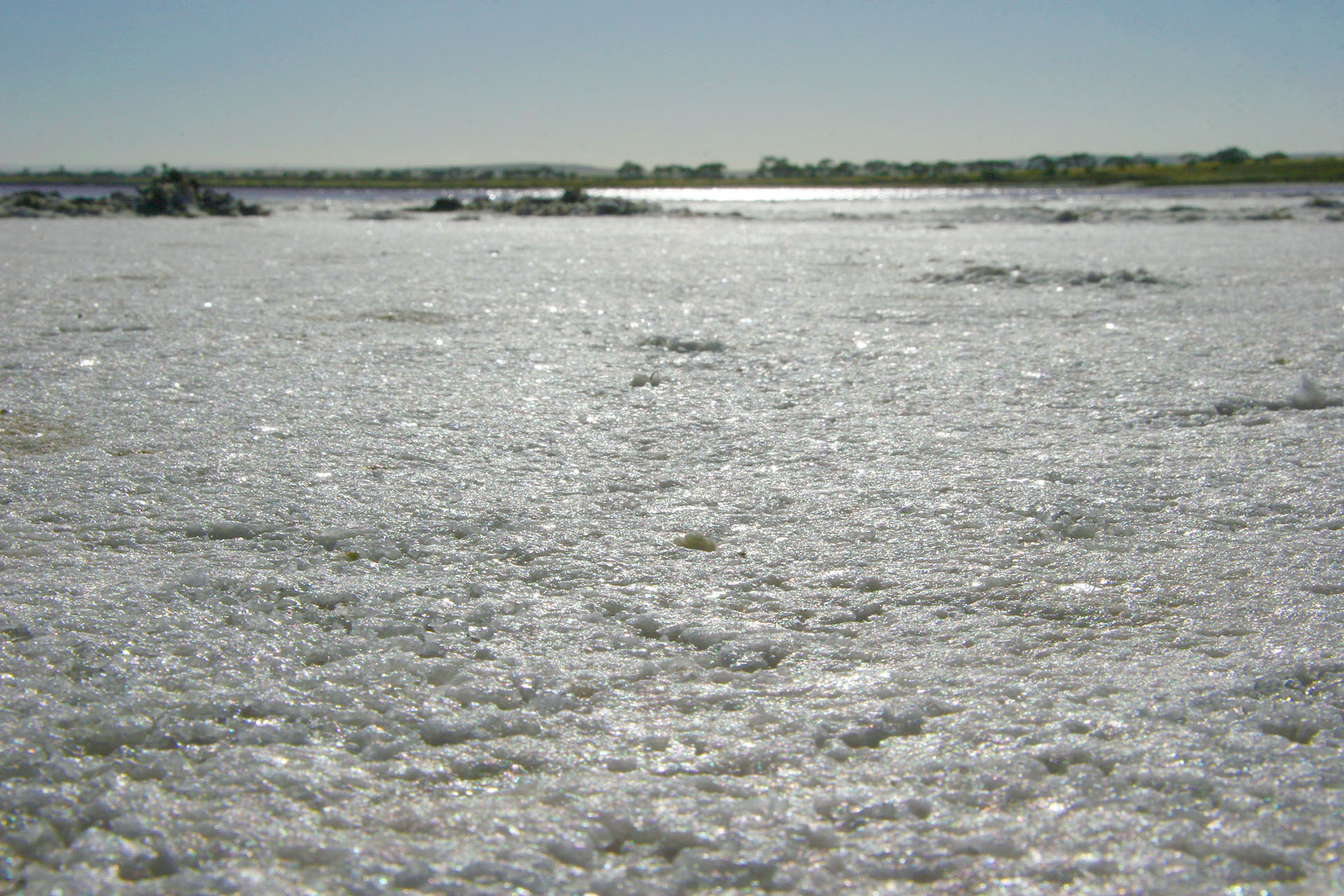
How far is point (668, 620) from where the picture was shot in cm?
145

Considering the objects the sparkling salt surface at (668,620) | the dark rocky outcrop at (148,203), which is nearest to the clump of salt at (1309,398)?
the sparkling salt surface at (668,620)

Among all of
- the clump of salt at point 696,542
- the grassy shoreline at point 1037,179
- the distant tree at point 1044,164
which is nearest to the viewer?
the clump of salt at point 696,542

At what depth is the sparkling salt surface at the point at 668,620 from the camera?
988mm

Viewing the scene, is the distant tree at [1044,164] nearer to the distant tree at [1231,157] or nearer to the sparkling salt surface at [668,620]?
the distant tree at [1231,157]

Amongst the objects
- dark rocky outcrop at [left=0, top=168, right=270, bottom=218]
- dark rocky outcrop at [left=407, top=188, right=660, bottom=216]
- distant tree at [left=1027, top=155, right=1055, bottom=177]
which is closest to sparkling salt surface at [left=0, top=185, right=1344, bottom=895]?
dark rocky outcrop at [left=0, top=168, right=270, bottom=218]

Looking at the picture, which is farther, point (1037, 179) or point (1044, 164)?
point (1044, 164)

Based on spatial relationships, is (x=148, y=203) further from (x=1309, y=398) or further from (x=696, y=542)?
(x=1309, y=398)

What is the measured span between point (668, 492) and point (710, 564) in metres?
0.36

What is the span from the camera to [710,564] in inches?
64.7

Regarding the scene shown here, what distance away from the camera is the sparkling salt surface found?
99cm

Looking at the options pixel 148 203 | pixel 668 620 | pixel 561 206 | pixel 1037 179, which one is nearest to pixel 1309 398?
pixel 668 620

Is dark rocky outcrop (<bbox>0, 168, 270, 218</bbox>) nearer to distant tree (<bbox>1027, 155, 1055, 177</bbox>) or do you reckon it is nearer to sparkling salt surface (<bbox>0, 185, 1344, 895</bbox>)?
sparkling salt surface (<bbox>0, 185, 1344, 895</bbox>)

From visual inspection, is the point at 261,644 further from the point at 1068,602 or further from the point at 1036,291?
the point at 1036,291

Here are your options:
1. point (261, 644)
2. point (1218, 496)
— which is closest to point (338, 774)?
point (261, 644)
